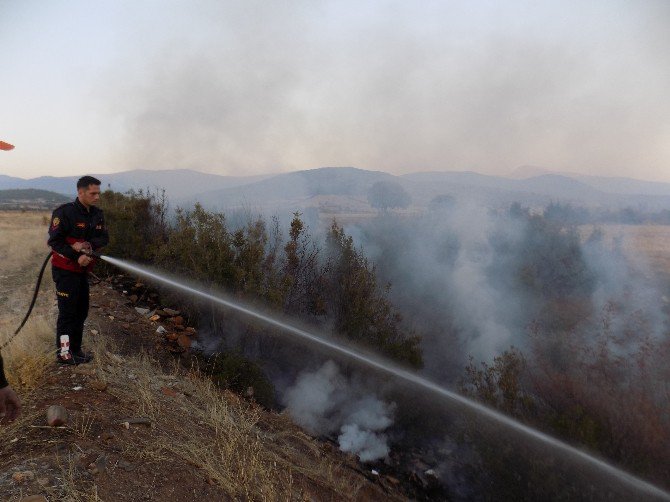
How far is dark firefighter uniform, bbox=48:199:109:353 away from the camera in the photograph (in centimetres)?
398

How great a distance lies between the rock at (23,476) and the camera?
248cm

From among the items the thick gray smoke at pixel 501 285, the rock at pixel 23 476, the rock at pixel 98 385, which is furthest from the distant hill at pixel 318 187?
the rock at pixel 23 476

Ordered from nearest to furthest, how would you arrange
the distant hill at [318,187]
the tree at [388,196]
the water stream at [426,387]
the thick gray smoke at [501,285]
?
the water stream at [426,387]
the thick gray smoke at [501,285]
the tree at [388,196]
the distant hill at [318,187]

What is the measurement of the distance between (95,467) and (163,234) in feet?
26.3

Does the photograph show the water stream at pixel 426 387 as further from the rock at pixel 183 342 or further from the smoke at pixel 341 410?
the rock at pixel 183 342

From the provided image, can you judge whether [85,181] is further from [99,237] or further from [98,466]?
→ [98,466]

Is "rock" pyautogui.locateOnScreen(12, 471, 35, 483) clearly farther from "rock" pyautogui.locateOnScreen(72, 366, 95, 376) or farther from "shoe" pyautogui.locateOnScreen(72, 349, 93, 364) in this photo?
"shoe" pyautogui.locateOnScreen(72, 349, 93, 364)

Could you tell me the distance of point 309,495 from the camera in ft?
12.4

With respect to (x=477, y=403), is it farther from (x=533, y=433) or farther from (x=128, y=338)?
(x=128, y=338)

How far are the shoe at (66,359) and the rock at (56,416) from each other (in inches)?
47.2

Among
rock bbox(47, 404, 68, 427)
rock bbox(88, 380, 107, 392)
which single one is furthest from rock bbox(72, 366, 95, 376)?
rock bbox(47, 404, 68, 427)

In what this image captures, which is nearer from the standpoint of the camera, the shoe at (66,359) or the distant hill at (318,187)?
the shoe at (66,359)

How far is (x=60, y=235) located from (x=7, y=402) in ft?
8.54

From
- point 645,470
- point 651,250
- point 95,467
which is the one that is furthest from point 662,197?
point 95,467
